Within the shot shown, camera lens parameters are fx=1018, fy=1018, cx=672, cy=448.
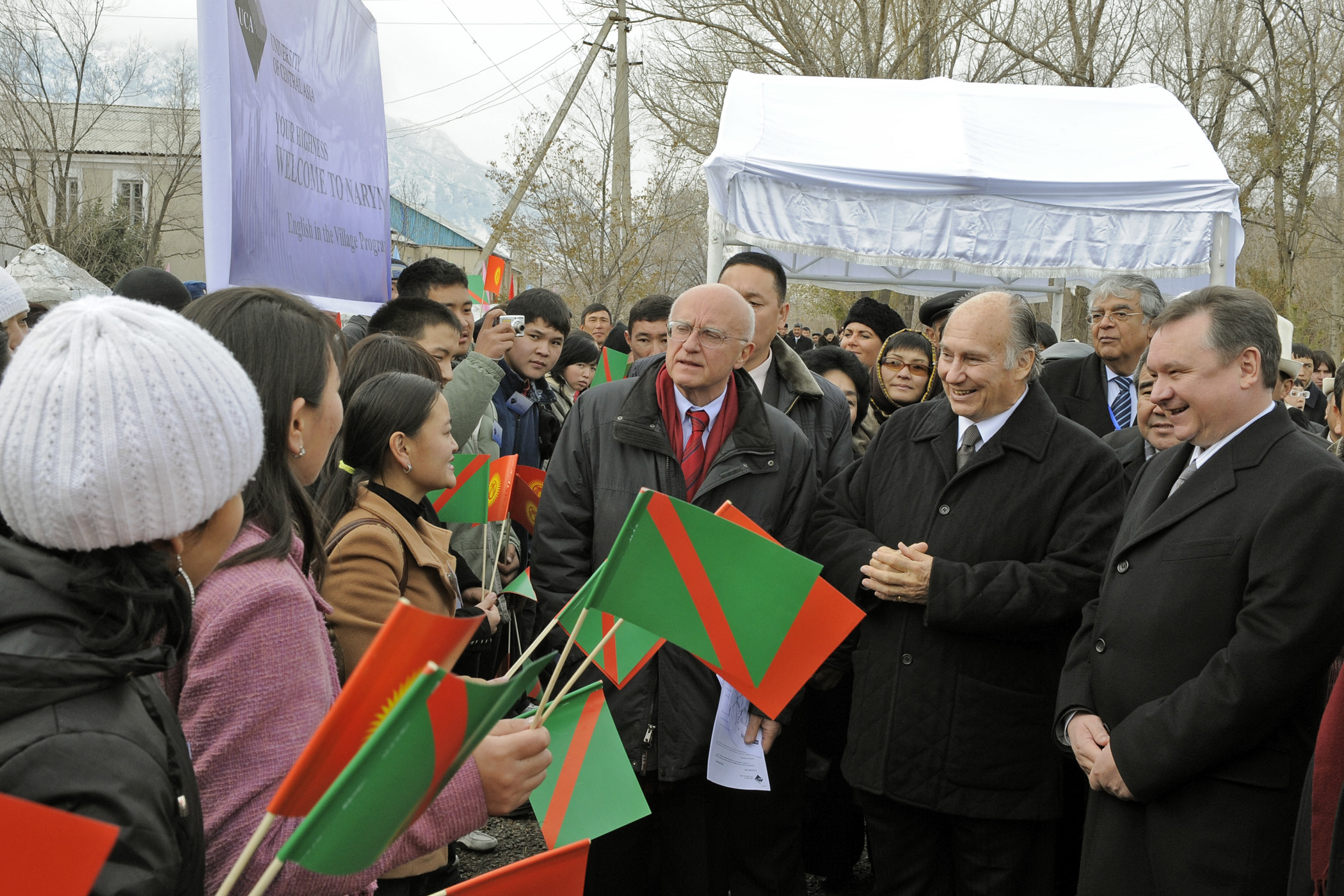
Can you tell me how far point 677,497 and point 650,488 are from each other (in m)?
0.12

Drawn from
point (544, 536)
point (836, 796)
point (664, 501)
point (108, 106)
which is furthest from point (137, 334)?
point (108, 106)

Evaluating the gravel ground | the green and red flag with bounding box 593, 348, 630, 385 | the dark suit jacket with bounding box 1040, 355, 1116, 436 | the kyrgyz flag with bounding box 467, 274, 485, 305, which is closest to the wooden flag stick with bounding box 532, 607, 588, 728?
the gravel ground

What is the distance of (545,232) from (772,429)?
12068 mm

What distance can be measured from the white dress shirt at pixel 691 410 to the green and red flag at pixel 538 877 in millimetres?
1939

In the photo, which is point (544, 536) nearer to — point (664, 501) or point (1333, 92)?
point (664, 501)

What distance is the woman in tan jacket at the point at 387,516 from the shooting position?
2250 millimetres

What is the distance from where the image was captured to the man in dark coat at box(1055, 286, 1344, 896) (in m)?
2.23

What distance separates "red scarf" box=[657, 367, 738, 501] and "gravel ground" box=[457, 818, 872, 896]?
1767mm

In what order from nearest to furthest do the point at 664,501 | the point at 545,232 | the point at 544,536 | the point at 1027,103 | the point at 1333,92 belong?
1. the point at 664,501
2. the point at 544,536
3. the point at 1027,103
4. the point at 545,232
5. the point at 1333,92

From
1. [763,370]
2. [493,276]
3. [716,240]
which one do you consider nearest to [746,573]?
[763,370]

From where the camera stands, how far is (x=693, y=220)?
29406 millimetres

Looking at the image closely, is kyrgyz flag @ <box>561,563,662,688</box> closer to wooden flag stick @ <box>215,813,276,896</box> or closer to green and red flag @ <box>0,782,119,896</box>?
wooden flag stick @ <box>215,813,276,896</box>

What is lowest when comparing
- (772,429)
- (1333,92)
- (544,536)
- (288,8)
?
(544,536)

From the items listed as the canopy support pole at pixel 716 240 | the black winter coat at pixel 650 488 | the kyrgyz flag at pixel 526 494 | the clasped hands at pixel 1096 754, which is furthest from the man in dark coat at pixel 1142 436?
the canopy support pole at pixel 716 240
